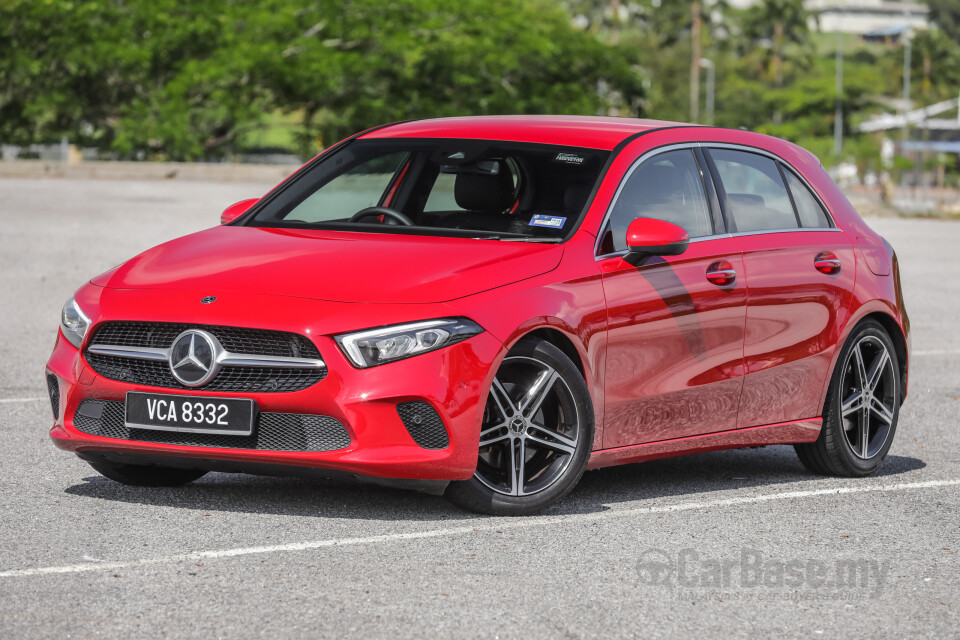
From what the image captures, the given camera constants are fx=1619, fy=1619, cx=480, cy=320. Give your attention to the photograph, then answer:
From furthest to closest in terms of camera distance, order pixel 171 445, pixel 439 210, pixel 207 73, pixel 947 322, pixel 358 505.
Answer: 1. pixel 207 73
2. pixel 947 322
3. pixel 439 210
4. pixel 358 505
5. pixel 171 445

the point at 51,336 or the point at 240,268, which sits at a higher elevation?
the point at 240,268

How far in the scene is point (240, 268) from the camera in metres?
6.21

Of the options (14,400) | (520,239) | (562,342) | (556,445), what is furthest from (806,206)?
(14,400)

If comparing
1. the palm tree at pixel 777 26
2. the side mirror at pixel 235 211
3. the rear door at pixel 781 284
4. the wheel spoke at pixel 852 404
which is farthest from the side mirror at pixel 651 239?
the palm tree at pixel 777 26

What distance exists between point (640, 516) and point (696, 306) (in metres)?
0.96

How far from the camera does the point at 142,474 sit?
671 cm

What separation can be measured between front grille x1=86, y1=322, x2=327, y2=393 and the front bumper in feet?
0.11

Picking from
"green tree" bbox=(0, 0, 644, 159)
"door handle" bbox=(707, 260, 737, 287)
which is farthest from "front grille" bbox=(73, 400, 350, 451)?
"green tree" bbox=(0, 0, 644, 159)

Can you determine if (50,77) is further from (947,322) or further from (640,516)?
(640,516)

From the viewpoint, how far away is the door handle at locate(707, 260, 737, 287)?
697 cm

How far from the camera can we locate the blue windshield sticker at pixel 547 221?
668cm

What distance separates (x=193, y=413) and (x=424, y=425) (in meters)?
0.84

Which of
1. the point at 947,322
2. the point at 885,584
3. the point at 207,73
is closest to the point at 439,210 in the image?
the point at 885,584

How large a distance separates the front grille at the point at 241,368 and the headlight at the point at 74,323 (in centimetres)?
30
